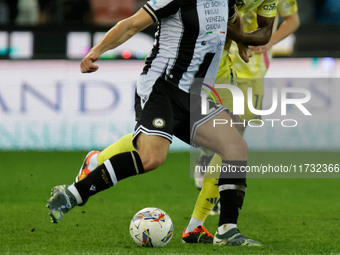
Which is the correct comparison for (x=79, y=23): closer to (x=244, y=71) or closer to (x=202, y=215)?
(x=244, y=71)

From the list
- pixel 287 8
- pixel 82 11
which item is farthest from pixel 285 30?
pixel 82 11

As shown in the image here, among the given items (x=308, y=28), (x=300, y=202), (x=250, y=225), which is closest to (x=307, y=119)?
(x=308, y=28)

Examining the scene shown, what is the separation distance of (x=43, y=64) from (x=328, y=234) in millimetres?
6817

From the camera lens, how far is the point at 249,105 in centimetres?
748

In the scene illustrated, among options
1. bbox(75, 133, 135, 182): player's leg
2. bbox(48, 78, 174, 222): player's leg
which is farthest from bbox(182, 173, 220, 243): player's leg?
bbox(48, 78, 174, 222): player's leg

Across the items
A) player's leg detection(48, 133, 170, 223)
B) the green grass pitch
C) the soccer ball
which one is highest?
player's leg detection(48, 133, 170, 223)

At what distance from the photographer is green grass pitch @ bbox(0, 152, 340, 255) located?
5.39 meters

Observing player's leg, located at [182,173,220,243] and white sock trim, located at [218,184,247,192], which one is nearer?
white sock trim, located at [218,184,247,192]

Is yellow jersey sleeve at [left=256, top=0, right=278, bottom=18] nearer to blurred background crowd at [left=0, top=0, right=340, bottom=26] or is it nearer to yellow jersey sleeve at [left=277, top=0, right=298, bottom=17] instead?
yellow jersey sleeve at [left=277, top=0, right=298, bottom=17]

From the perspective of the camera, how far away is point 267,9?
19.7ft

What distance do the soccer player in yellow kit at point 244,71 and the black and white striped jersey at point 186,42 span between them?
49 centimetres

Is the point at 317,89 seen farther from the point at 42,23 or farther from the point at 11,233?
the point at 11,233

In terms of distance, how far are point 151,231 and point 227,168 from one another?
0.63 metres

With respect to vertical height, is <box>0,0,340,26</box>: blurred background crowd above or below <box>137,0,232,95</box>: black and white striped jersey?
below
